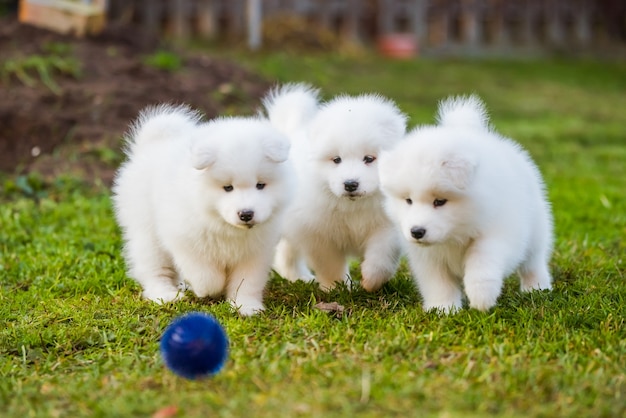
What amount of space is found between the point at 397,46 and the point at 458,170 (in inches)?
507

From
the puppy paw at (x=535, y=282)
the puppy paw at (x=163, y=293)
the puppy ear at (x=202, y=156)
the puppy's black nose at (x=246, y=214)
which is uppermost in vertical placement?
the puppy ear at (x=202, y=156)

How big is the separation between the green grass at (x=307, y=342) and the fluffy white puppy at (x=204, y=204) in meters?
0.17

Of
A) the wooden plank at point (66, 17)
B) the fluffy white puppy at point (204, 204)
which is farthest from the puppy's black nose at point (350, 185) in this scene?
the wooden plank at point (66, 17)

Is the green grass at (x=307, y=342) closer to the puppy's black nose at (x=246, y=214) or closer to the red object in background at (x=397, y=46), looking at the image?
the puppy's black nose at (x=246, y=214)

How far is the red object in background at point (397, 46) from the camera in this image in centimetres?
1658

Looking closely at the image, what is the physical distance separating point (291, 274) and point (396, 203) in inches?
57.5

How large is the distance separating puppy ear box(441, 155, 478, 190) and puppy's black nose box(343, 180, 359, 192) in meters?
0.72

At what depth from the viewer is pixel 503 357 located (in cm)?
379

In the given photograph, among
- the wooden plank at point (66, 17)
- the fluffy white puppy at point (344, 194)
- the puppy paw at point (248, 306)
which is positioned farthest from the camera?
the wooden plank at point (66, 17)

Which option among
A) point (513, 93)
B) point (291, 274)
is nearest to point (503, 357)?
point (291, 274)

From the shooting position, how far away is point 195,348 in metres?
3.56

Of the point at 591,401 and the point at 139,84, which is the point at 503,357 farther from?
the point at 139,84

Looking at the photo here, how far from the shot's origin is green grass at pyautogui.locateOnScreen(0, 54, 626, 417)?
11.0ft

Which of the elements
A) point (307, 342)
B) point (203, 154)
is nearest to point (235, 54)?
point (203, 154)
